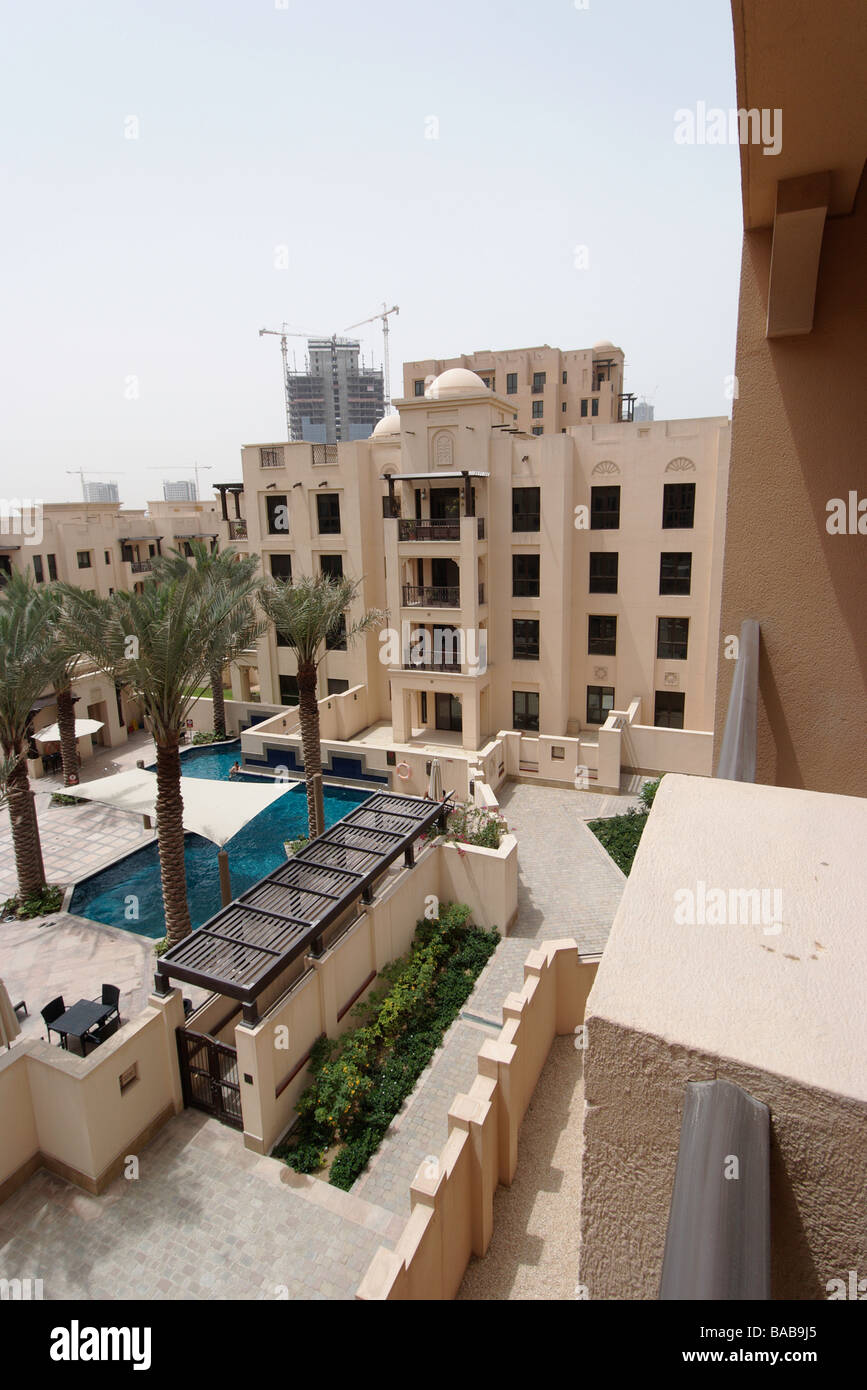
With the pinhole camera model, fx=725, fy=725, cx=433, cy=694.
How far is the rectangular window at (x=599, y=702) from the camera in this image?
24969 mm

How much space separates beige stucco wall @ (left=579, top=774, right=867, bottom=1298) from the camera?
133 cm

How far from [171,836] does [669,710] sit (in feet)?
54.3

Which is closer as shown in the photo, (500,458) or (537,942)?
(537,942)

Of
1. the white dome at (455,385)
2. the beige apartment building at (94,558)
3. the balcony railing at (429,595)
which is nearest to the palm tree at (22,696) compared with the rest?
the beige apartment building at (94,558)

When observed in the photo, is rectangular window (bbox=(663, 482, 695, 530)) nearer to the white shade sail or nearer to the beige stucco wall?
the white shade sail

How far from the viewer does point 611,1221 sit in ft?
5.33

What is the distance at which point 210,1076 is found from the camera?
10.7m

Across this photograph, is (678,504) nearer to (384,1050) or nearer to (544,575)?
(544,575)

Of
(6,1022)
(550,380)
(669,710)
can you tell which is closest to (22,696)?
(6,1022)

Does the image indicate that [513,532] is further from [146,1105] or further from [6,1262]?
[6,1262]
